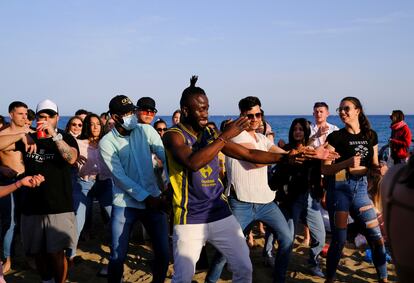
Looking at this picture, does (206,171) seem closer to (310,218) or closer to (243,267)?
(243,267)

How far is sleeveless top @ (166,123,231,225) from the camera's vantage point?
13.5 ft

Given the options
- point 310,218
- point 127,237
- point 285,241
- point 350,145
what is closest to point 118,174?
point 127,237

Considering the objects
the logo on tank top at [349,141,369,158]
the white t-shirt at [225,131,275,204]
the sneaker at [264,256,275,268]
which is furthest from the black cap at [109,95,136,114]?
the sneaker at [264,256,275,268]

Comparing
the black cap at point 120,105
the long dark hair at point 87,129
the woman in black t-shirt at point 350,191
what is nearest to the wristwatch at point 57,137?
the black cap at point 120,105

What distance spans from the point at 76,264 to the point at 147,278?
1306mm

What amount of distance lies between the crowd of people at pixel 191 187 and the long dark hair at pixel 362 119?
1 centimetres

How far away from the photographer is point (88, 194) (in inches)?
285

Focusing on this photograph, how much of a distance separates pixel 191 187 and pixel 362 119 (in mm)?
2959

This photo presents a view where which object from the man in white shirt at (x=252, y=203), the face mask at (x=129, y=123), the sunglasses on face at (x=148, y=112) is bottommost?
the man in white shirt at (x=252, y=203)

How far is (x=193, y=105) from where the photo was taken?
4.20 meters

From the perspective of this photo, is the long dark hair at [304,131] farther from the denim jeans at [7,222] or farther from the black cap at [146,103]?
the denim jeans at [7,222]

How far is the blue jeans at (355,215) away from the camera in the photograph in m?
5.57

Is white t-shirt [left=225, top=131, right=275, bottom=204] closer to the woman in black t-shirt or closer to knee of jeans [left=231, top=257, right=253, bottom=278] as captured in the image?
the woman in black t-shirt

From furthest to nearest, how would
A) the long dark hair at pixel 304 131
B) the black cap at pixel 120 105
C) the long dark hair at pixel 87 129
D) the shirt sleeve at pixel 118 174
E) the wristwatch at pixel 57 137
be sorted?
the long dark hair at pixel 87 129 < the long dark hair at pixel 304 131 < the black cap at pixel 120 105 < the wristwatch at pixel 57 137 < the shirt sleeve at pixel 118 174
